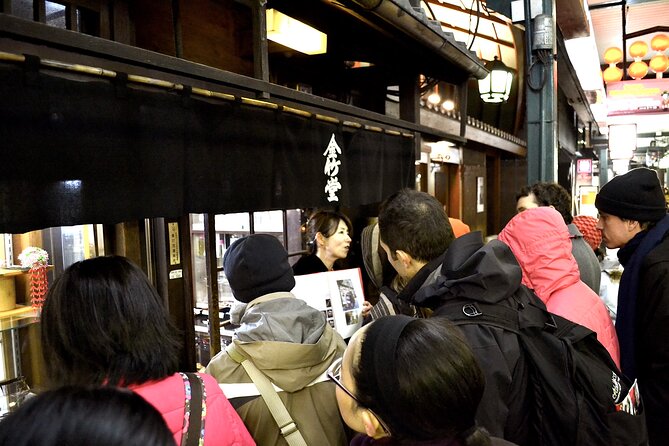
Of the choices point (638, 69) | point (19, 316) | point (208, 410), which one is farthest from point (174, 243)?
point (638, 69)

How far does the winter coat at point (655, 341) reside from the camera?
3307mm

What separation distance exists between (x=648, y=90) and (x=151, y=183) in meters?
21.1

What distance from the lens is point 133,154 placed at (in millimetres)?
2918

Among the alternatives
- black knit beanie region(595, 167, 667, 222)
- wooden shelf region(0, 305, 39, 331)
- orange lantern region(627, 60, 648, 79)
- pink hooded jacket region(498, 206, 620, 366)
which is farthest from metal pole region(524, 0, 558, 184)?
orange lantern region(627, 60, 648, 79)

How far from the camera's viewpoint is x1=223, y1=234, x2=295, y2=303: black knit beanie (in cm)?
262

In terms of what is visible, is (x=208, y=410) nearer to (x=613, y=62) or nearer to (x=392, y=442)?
(x=392, y=442)

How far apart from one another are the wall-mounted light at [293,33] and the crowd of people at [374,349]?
2.85 meters

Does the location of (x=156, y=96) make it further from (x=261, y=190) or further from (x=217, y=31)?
(x=217, y=31)

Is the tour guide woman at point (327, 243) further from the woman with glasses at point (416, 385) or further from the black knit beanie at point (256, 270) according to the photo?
the woman with glasses at point (416, 385)

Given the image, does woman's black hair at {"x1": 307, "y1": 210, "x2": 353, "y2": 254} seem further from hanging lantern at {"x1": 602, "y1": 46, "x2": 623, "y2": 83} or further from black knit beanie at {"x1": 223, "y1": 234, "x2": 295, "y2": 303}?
hanging lantern at {"x1": 602, "y1": 46, "x2": 623, "y2": 83}

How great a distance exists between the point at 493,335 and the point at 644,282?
1.84m

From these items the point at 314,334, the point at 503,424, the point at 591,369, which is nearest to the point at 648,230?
the point at 591,369

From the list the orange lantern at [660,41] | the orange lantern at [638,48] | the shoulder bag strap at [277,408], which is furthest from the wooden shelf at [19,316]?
the orange lantern at [638,48]

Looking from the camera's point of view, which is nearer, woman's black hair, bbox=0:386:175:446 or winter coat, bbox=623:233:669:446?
woman's black hair, bbox=0:386:175:446
